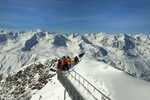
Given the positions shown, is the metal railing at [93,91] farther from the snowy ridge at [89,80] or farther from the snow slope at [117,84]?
the snow slope at [117,84]

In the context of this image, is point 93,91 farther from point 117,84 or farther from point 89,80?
point 89,80

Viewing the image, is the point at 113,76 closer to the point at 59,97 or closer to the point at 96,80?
the point at 96,80

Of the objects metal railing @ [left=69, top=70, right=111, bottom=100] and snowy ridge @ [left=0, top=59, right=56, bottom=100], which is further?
snowy ridge @ [left=0, top=59, right=56, bottom=100]

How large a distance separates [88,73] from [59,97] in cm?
546

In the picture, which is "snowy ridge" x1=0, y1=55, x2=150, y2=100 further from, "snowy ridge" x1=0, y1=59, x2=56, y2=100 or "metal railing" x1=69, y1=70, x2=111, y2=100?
"metal railing" x1=69, y1=70, x2=111, y2=100

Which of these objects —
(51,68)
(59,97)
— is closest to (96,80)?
(59,97)

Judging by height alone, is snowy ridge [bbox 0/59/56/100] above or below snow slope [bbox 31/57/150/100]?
below

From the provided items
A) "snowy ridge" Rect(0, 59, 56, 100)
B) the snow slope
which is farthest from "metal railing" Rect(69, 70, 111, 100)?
"snowy ridge" Rect(0, 59, 56, 100)

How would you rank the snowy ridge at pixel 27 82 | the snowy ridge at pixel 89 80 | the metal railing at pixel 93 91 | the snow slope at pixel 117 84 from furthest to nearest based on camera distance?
the snowy ridge at pixel 27 82
the snowy ridge at pixel 89 80
the snow slope at pixel 117 84
the metal railing at pixel 93 91

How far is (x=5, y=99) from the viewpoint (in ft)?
129

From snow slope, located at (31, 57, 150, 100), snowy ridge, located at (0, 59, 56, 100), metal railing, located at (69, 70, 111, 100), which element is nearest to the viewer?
metal railing, located at (69, 70, 111, 100)

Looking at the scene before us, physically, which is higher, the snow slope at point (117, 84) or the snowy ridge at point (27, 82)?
the snow slope at point (117, 84)

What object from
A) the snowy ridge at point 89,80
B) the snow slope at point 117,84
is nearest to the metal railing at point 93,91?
the snowy ridge at point 89,80

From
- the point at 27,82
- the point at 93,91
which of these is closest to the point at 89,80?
the point at 93,91
